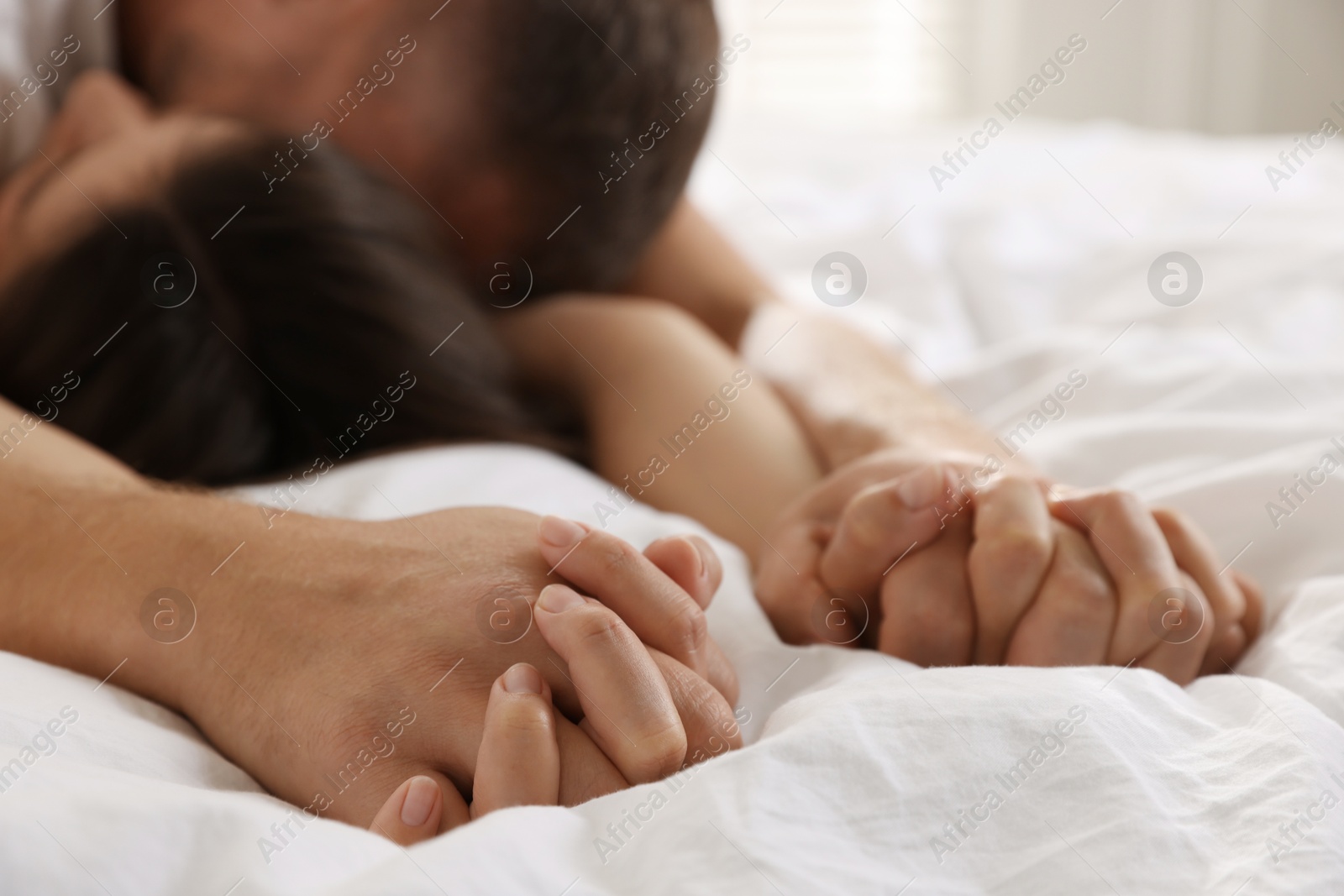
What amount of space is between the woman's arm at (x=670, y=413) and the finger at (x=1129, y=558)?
0.71ft

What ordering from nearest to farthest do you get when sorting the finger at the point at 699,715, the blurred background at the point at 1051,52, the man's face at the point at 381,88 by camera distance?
the finger at the point at 699,715
the man's face at the point at 381,88
the blurred background at the point at 1051,52

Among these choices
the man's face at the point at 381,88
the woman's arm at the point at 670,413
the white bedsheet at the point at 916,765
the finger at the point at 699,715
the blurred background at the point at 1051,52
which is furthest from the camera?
the blurred background at the point at 1051,52

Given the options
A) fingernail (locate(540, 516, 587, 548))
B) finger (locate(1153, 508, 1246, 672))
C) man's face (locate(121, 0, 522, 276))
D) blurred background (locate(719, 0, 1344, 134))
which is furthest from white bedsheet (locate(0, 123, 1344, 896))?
blurred background (locate(719, 0, 1344, 134))

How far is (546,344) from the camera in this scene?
985 mm

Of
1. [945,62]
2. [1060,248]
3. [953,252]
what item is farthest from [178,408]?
[945,62]

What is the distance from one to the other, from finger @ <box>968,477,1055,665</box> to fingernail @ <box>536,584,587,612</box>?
0.21 meters

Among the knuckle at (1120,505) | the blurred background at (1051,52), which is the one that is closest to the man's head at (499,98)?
the knuckle at (1120,505)

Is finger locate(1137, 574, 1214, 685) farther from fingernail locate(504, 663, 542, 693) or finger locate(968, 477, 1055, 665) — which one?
fingernail locate(504, 663, 542, 693)

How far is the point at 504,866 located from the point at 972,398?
733mm

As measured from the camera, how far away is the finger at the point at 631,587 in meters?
0.45

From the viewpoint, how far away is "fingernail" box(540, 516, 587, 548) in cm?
46

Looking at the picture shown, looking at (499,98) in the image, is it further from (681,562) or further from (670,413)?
(681,562)

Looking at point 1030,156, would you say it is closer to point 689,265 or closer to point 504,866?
point 689,265

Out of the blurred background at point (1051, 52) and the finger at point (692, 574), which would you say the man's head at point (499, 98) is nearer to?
the finger at point (692, 574)
